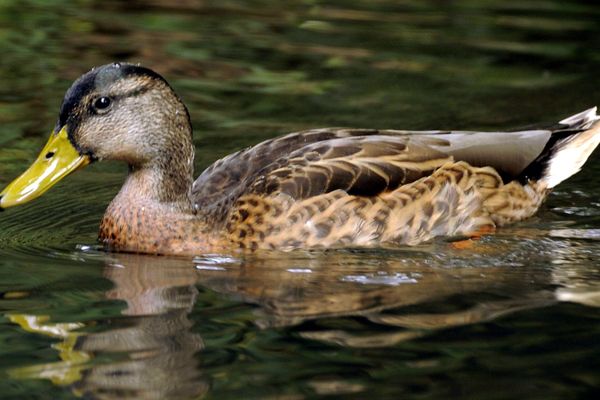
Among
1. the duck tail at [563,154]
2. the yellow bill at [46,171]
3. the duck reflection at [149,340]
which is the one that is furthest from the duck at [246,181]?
the duck tail at [563,154]

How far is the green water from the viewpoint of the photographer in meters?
6.02

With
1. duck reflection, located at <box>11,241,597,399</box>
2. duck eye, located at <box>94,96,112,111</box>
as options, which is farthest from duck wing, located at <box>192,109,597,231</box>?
duck eye, located at <box>94,96,112,111</box>

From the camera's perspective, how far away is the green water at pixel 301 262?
6020 millimetres

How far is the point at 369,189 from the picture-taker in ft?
27.8

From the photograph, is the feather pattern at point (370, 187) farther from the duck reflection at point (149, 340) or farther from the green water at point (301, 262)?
the duck reflection at point (149, 340)

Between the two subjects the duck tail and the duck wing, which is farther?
the duck tail

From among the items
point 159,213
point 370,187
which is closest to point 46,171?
point 159,213

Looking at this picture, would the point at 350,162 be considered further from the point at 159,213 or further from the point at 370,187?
the point at 159,213

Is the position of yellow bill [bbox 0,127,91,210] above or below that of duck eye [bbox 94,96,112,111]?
below

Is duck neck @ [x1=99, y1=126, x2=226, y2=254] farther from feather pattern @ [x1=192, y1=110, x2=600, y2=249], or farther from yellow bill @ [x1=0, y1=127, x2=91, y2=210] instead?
yellow bill @ [x1=0, y1=127, x2=91, y2=210]

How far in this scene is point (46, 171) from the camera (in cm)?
799

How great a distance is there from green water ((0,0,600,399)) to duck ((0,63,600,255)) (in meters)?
0.21

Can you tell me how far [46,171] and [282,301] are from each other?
1842 mm

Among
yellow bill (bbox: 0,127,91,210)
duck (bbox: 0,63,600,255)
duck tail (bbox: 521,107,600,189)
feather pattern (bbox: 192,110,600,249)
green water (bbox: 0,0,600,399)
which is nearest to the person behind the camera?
green water (bbox: 0,0,600,399)
